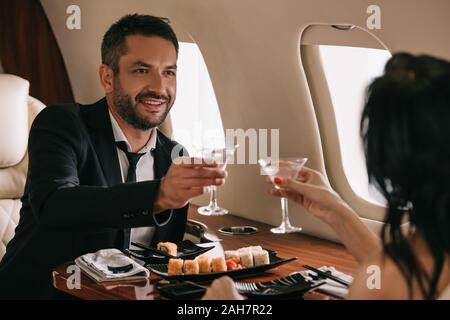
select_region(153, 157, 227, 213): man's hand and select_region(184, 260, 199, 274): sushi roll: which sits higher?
select_region(153, 157, 227, 213): man's hand

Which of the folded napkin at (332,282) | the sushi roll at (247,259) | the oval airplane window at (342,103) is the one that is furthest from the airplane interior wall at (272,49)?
the sushi roll at (247,259)

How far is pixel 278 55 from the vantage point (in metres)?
3.49

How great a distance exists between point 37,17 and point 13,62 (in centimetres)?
38

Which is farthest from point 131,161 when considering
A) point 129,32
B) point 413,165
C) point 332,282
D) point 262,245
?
point 413,165

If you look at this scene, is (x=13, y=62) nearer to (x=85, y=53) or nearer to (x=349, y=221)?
(x=85, y=53)

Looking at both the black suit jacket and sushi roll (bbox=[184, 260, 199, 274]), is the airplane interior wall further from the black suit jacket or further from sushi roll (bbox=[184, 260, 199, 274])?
sushi roll (bbox=[184, 260, 199, 274])

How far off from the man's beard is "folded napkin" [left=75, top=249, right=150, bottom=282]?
26.8 inches

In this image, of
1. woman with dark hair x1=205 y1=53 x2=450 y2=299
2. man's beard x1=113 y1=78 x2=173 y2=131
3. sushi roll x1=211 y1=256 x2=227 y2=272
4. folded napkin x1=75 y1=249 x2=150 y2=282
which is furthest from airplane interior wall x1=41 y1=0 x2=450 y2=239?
folded napkin x1=75 y1=249 x2=150 y2=282

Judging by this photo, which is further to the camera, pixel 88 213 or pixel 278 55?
pixel 278 55

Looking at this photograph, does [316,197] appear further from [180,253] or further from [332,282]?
[180,253]

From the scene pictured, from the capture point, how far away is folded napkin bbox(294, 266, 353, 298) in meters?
2.49

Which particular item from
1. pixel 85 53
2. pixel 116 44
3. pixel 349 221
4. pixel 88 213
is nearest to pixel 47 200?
pixel 88 213

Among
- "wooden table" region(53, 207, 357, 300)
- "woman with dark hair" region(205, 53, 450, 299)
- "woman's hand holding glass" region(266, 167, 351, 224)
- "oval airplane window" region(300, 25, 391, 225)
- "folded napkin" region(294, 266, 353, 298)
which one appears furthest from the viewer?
"oval airplane window" region(300, 25, 391, 225)

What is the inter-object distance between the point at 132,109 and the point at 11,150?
118 cm
